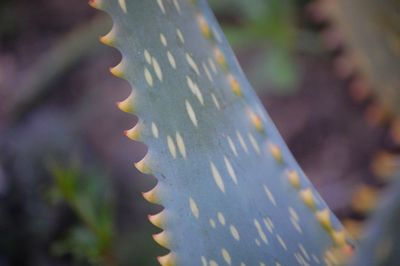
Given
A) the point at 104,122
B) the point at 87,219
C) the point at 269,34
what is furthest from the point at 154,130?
the point at 104,122

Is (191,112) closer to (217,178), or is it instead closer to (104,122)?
(217,178)

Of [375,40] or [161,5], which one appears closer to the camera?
[161,5]

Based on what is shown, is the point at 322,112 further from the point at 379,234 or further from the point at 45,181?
the point at 379,234

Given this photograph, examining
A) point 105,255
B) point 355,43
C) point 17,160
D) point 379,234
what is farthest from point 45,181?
point 379,234

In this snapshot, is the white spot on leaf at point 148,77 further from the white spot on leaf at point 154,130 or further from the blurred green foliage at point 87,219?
the blurred green foliage at point 87,219

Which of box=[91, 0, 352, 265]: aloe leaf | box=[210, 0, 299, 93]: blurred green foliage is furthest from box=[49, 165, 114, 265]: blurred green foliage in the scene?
box=[210, 0, 299, 93]: blurred green foliage

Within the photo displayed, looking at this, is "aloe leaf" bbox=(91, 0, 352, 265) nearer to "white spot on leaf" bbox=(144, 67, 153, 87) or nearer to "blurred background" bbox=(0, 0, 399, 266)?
"white spot on leaf" bbox=(144, 67, 153, 87)
